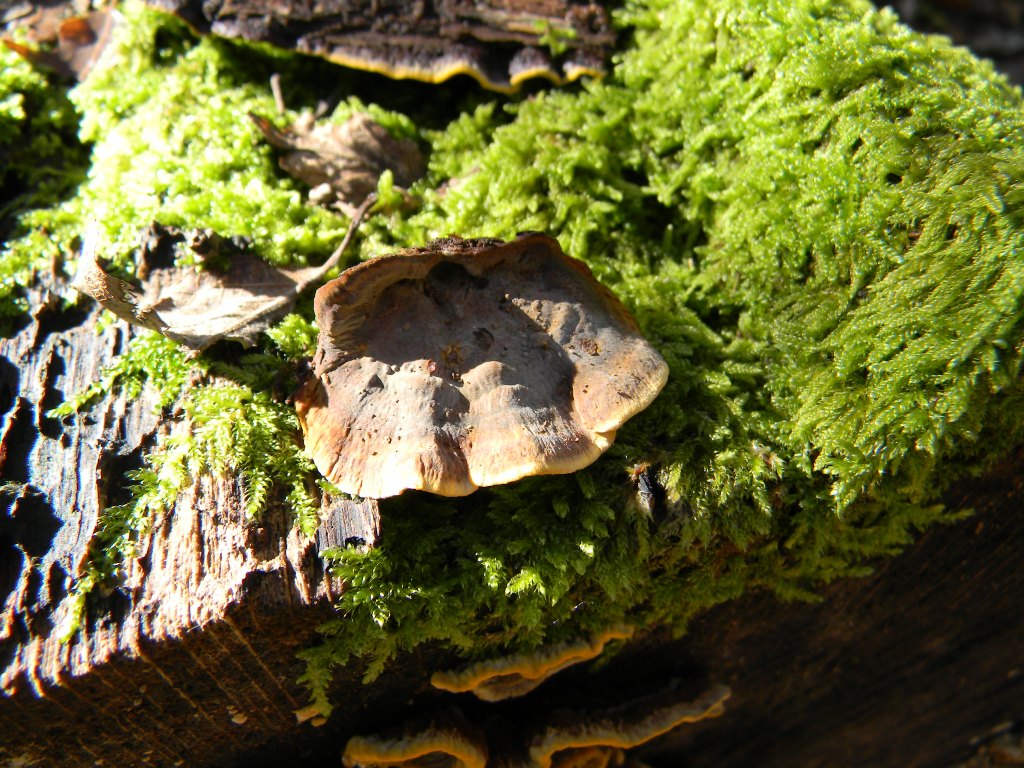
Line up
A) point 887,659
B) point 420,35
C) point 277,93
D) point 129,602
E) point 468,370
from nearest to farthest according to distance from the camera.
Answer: point 129,602
point 468,370
point 420,35
point 277,93
point 887,659

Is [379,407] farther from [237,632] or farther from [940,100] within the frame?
[940,100]

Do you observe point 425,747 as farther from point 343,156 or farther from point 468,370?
point 343,156

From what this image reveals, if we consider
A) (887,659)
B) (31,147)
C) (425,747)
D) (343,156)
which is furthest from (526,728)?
(31,147)

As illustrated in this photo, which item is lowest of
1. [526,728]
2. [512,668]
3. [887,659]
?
[887,659]

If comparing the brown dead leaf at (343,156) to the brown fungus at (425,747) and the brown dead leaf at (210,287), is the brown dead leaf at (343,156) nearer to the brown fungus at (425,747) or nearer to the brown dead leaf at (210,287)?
the brown dead leaf at (210,287)

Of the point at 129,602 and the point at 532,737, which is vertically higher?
the point at 129,602

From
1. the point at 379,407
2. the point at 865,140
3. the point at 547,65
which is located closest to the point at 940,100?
the point at 865,140
